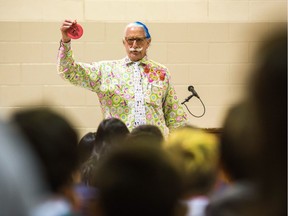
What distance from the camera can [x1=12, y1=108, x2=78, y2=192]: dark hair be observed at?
128cm

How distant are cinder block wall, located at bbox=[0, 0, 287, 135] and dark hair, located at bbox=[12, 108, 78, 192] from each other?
3.90 meters

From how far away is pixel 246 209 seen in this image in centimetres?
117

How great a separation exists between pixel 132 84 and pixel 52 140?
256 centimetres

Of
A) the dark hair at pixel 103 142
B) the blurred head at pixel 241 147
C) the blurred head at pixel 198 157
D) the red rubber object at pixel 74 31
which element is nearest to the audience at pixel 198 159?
the blurred head at pixel 198 157

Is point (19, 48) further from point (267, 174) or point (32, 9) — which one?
point (267, 174)

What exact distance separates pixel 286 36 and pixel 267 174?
0.22 meters

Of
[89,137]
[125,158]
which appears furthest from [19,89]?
[125,158]

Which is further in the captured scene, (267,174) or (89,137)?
(89,137)

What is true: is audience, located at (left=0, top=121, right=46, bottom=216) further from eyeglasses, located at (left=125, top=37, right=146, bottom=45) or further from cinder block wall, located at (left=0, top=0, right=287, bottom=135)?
cinder block wall, located at (left=0, top=0, right=287, bottom=135)

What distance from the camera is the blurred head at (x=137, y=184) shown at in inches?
49.8

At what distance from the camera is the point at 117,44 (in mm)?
5348

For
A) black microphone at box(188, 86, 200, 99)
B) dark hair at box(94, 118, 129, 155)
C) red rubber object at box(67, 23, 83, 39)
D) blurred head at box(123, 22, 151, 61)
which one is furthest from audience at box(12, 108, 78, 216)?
black microphone at box(188, 86, 200, 99)

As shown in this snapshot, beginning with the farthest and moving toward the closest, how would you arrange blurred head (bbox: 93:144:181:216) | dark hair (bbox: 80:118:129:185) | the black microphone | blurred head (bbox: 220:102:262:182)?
the black microphone → dark hair (bbox: 80:118:129:185) → blurred head (bbox: 93:144:181:216) → blurred head (bbox: 220:102:262:182)

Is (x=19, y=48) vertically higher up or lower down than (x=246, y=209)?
higher up
